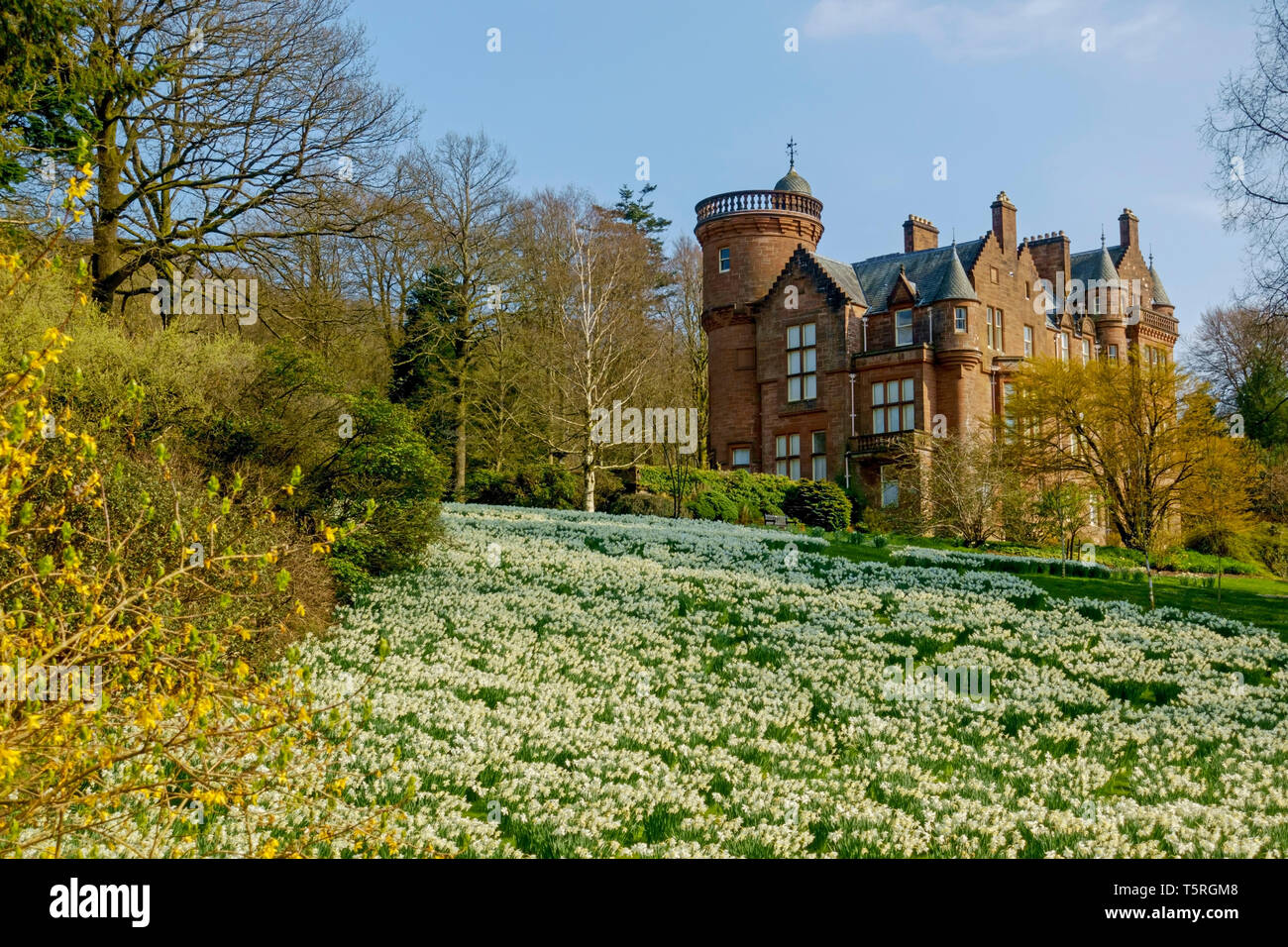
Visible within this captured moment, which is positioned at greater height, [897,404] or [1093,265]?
[1093,265]

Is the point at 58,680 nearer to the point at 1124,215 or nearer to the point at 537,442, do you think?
the point at 537,442

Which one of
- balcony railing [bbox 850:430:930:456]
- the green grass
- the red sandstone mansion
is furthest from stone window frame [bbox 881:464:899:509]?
the green grass

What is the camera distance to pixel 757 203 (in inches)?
1886

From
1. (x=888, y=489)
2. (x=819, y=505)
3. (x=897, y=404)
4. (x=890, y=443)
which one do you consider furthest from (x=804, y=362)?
(x=819, y=505)

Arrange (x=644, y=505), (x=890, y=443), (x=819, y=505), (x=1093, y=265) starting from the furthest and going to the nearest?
(x=1093, y=265)
(x=890, y=443)
(x=819, y=505)
(x=644, y=505)

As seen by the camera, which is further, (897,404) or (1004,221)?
(1004,221)

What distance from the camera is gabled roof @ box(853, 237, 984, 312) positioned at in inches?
1768

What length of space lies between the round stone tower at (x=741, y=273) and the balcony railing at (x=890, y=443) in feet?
16.1

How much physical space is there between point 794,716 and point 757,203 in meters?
40.7

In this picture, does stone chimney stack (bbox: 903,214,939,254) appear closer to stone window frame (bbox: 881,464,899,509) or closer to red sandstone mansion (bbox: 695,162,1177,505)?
red sandstone mansion (bbox: 695,162,1177,505)

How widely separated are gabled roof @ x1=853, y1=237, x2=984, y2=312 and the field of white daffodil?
97.0 ft

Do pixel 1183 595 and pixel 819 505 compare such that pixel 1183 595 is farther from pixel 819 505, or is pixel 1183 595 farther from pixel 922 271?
pixel 922 271

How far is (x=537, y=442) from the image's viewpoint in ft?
142
